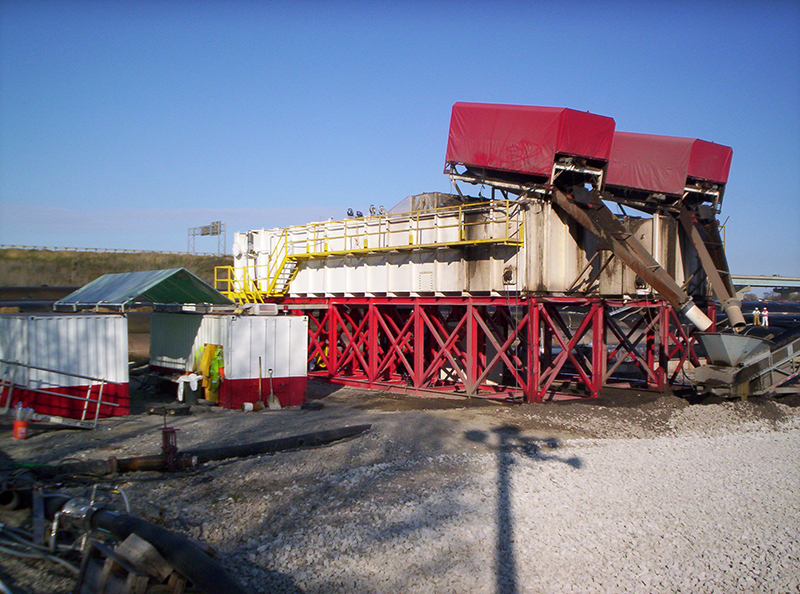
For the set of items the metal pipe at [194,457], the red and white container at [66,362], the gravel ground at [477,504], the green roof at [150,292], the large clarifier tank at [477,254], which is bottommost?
the gravel ground at [477,504]


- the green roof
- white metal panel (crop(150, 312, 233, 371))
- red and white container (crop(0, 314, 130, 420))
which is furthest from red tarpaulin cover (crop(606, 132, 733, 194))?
red and white container (crop(0, 314, 130, 420))

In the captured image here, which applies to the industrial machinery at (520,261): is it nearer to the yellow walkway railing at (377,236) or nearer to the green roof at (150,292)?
the yellow walkway railing at (377,236)

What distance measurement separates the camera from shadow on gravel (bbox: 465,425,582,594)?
675 centimetres

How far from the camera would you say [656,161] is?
20.9m

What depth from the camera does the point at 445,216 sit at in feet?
63.8

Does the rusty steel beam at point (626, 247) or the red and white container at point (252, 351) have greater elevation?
the rusty steel beam at point (626, 247)

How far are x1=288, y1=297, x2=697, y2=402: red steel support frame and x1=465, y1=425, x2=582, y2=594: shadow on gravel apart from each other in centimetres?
548

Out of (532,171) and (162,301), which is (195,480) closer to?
(162,301)

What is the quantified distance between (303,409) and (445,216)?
7.30 m

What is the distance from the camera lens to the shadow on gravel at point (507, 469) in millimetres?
6746

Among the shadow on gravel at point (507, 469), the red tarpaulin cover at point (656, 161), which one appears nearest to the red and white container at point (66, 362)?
the shadow on gravel at point (507, 469)

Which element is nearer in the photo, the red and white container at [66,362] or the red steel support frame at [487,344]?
the red and white container at [66,362]

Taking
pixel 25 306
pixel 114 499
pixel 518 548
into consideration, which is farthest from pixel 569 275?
pixel 25 306

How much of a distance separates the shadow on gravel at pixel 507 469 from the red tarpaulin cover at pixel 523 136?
8.08 metres
